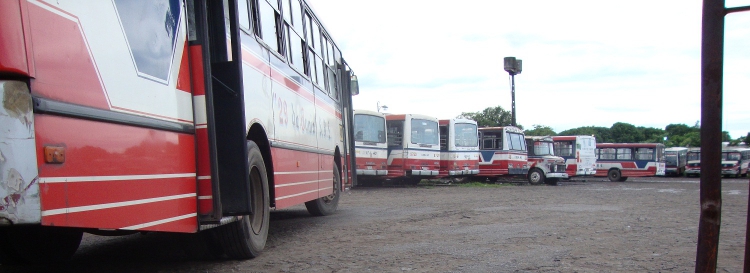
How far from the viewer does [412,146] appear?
24.5 metres

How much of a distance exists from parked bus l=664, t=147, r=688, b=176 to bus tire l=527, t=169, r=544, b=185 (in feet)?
78.5

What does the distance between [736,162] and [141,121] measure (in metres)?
50.7

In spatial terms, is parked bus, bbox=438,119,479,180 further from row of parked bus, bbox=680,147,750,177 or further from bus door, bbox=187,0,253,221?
row of parked bus, bbox=680,147,750,177

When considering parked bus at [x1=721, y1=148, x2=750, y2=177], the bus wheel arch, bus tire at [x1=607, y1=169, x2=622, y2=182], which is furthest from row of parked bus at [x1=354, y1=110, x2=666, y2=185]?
parked bus at [x1=721, y1=148, x2=750, y2=177]

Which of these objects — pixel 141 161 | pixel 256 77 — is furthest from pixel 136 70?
pixel 256 77

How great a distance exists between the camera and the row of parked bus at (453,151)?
23.5 meters

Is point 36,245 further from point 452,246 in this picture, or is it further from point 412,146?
point 412,146

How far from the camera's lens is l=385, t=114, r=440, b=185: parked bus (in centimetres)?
2431

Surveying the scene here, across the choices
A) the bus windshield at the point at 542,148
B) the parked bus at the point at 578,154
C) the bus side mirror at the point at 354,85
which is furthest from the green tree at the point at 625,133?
the bus side mirror at the point at 354,85

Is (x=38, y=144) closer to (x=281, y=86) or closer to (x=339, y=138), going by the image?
(x=281, y=86)

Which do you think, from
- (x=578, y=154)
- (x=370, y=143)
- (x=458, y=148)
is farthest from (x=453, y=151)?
(x=578, y=154)

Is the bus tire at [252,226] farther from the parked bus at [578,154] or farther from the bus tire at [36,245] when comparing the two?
the parked bus at [578,154]

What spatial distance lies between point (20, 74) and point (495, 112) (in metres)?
76.1

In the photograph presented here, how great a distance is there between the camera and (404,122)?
2458 cm
